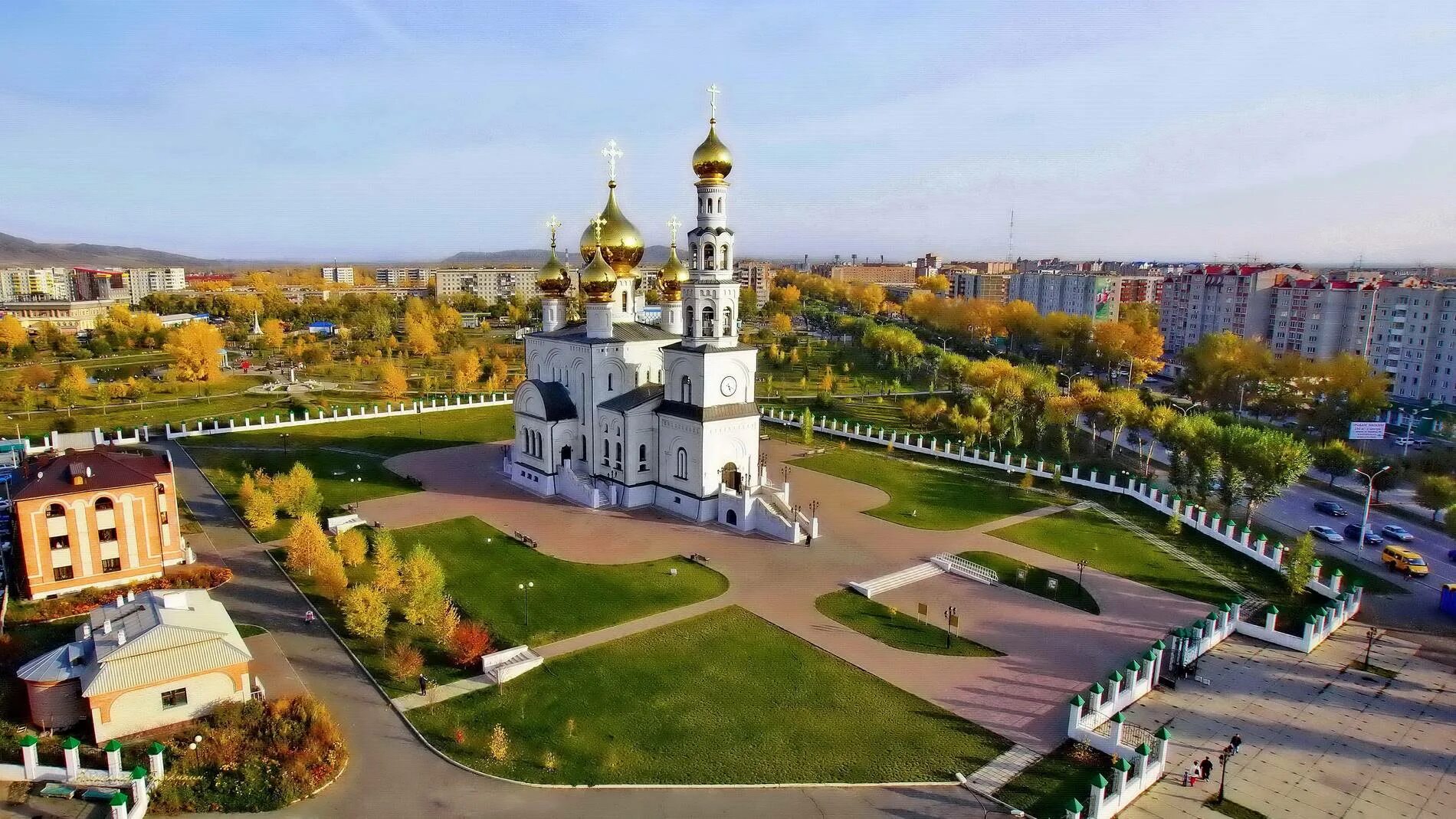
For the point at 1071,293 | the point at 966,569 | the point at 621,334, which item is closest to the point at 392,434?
the point at 621,334

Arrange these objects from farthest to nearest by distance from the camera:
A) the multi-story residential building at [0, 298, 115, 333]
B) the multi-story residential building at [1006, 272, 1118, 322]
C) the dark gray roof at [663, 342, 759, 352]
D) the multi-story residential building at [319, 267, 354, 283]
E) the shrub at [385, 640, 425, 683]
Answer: the multi-story residential building at [319, 267, 354, 283], the multi-story residential building at [1006, 272, 1118, 322], the multi-story residential building at [0, 298, 115, 333], the dark gray roof at [663, 342, 759, 352], the shrub at [385, 640, 425, 683]

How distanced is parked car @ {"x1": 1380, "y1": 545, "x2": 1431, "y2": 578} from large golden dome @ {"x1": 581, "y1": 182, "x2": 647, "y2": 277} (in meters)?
28.8

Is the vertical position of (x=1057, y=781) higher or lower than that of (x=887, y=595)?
lower

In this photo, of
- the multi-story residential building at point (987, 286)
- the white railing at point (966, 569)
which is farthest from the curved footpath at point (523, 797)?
the multi-story residential building at point (987, 286)

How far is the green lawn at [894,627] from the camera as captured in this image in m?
20.2

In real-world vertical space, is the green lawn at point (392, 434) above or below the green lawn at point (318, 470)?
above

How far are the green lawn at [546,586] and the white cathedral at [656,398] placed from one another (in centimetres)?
467

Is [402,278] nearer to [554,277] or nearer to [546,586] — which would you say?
[554,277]

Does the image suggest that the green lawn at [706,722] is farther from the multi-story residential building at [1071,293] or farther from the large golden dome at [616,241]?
the multi-story residential building at [1071,293]

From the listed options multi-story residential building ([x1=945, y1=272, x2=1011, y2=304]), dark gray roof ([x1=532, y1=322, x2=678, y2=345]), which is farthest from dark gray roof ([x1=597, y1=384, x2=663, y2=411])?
multi-story residential building ([x1=945, y1=272, x2=1011, y2=304])

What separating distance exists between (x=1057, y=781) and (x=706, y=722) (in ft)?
22.1

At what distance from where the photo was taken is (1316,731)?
16859 millimetres

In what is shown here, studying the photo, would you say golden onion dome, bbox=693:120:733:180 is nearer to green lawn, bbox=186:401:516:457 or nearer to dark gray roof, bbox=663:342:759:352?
dark gray roof, bbox=663:342:759:352

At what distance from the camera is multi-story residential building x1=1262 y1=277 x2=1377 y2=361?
5906 centimetres
